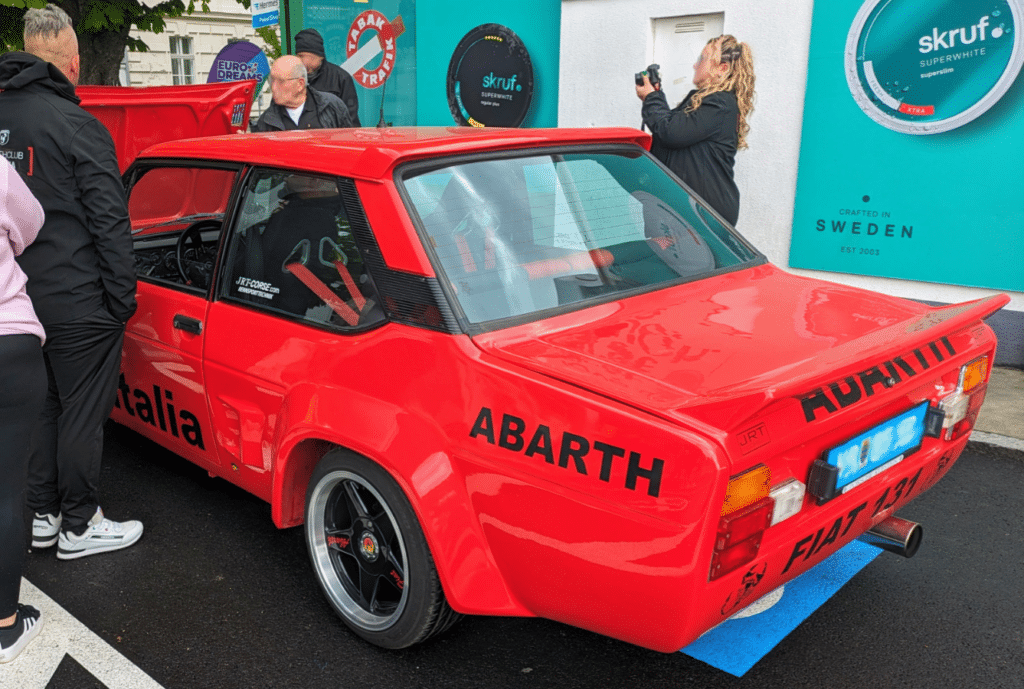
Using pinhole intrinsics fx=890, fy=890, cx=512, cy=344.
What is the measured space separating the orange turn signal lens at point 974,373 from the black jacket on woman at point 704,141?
2487 millimetres

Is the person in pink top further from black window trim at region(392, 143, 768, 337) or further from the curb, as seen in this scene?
the curb

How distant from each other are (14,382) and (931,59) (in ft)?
19.2

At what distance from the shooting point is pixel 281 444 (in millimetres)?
2928

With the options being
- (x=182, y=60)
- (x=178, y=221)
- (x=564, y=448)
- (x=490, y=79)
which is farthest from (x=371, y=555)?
(x=182, y=60)

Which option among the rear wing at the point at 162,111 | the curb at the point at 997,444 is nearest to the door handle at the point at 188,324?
the rear wing at the point at 162,111

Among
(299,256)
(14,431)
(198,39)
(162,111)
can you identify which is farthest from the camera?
(198,39)

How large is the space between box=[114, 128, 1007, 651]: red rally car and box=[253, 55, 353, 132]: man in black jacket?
2765 millimetres

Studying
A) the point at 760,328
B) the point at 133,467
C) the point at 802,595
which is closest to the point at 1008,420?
the point at 802,595

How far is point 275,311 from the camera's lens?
10.0ft

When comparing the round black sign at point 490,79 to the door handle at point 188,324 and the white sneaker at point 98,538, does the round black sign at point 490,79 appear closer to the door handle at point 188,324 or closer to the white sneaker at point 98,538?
the door handle at point 188,324

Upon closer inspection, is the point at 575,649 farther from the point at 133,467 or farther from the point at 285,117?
the point at 285,117

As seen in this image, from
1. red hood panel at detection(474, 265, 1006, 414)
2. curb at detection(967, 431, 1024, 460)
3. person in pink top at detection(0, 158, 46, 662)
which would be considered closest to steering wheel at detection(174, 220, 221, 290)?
person in pink top at detection(0, 158, 46, 662)

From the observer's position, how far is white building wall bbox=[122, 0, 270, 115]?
24.8m

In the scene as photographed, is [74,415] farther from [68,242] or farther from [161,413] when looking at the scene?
[68,242]
